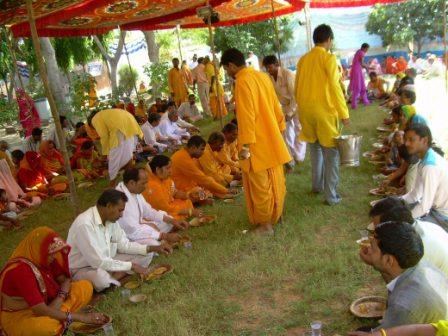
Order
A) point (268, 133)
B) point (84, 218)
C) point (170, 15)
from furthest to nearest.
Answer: point (170, 15)
point (268, 133)
point (84, 218)

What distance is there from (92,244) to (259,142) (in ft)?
6.50

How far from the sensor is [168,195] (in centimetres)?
548

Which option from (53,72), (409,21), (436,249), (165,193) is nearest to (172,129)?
(53,72)

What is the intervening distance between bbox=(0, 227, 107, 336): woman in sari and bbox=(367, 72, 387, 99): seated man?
10601 millimetres

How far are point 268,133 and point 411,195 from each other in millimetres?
1580

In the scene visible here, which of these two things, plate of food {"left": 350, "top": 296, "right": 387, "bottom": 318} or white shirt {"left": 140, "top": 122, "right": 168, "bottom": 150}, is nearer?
plate of food {"left": 350, "top": 296, "right": 387, "bottom": 318}

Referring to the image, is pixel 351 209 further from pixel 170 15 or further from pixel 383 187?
pixel 170 15

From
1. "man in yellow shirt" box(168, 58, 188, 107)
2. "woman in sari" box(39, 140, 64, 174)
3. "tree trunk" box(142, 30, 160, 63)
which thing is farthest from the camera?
"tree trunk" box(142, 30, 160, 63)

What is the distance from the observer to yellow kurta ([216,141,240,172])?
6586 millimetres

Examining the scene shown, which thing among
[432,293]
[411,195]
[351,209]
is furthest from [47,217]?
[432,293]

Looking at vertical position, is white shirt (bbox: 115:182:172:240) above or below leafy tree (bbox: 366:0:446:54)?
below

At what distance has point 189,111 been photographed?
13.3 meters

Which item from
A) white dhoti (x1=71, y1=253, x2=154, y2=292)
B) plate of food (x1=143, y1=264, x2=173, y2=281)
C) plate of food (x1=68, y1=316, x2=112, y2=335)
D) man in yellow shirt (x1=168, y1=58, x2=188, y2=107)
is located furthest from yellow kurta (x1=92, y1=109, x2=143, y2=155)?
man in yellow shirt (x1=168, y1=58, x2=188, y2=107)

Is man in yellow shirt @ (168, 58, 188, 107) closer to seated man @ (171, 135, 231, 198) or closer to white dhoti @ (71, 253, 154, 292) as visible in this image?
seated man @ (171, 135, 231, 198)
